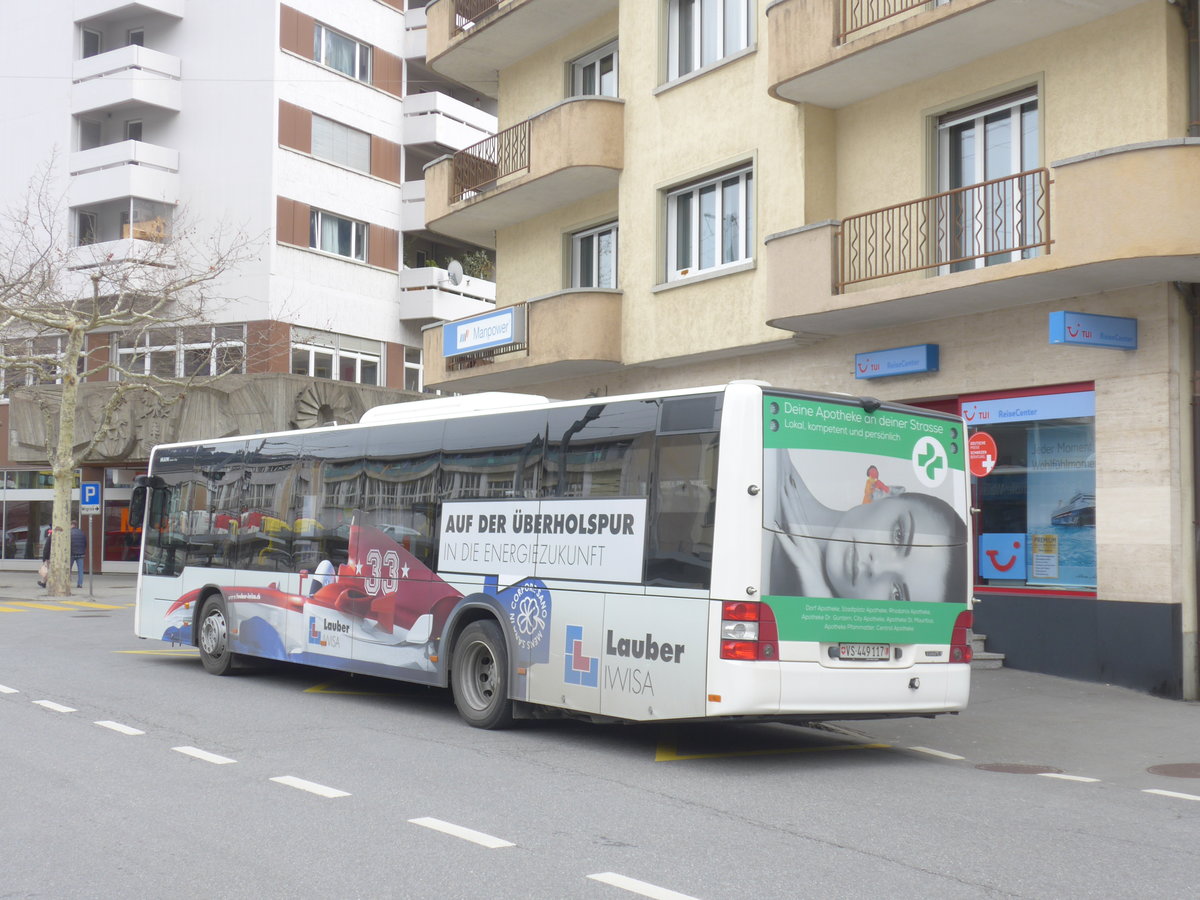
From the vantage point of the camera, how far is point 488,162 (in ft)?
77.7

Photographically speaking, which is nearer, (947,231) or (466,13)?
(947,231)

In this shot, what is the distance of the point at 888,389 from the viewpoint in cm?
1698

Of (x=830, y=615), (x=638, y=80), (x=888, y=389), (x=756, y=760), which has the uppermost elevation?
(x=638, y=80)

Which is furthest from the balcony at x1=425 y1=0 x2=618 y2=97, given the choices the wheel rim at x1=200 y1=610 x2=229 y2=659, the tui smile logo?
the wheel rim at x1=200 y1=610 x2=229 y2=659

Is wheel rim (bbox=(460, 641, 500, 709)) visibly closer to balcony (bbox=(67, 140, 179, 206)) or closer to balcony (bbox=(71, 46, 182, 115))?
balcony (bbox=(67, 140, 179, 206))

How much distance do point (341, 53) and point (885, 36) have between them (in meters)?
26.6

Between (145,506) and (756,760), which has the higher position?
(145,506)

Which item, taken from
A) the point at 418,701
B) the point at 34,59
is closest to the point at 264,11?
the point at 34,59

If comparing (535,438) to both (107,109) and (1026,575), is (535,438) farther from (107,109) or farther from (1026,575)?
(107,109)

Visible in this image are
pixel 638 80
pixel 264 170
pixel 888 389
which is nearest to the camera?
pixel 888 389

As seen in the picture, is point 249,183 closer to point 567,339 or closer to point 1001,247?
point 567,339

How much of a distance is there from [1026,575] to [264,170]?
86.2 ft

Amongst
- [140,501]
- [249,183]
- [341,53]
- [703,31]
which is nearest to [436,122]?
[341,53]

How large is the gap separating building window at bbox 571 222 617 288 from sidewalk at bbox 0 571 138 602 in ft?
43.2
